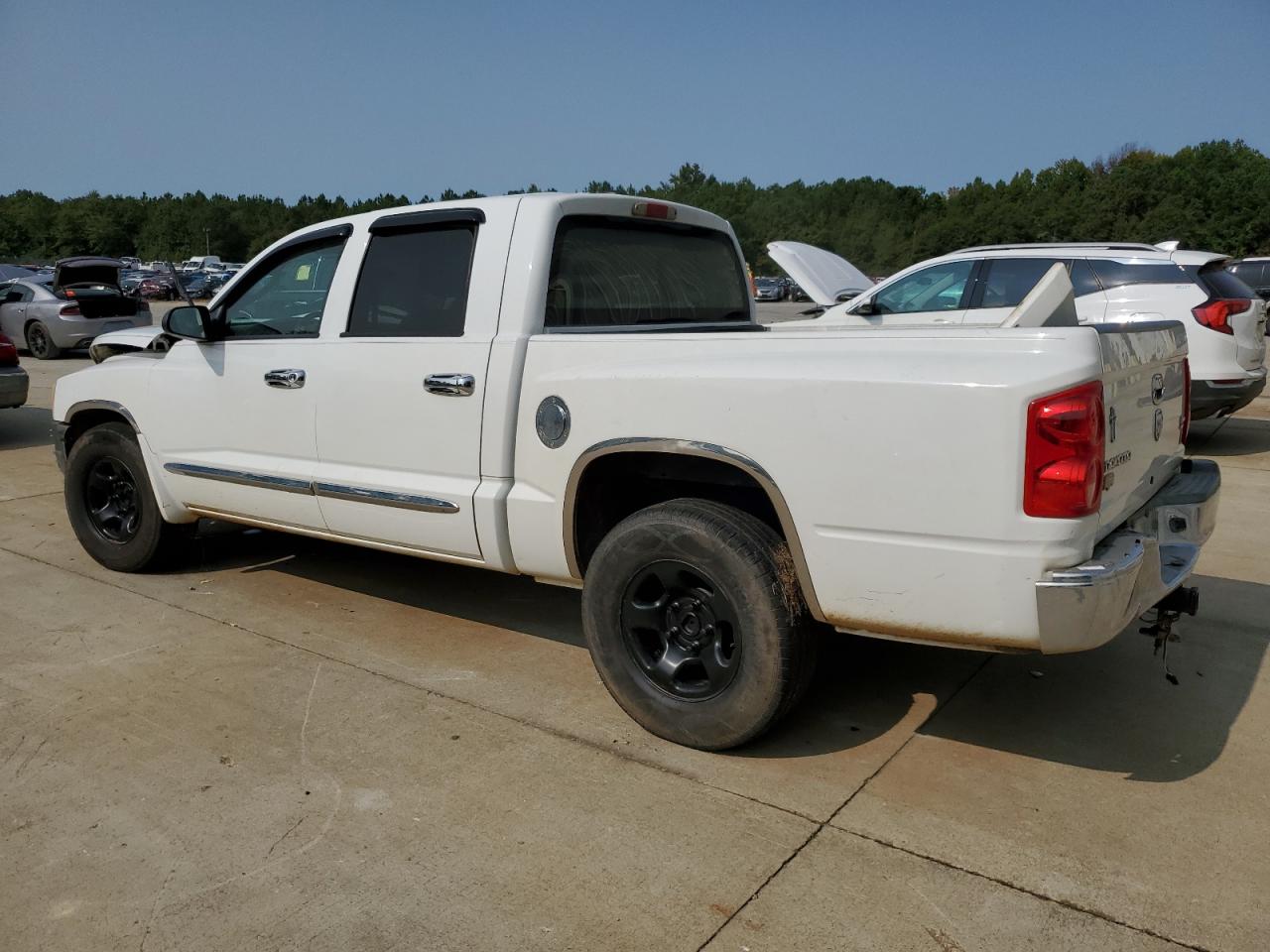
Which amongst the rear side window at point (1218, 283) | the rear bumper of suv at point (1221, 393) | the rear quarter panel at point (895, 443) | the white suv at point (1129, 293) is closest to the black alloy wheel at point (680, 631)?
the rear quarter panel at point (895, 443)

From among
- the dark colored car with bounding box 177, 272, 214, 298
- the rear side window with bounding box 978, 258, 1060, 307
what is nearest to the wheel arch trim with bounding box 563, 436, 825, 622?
the rear side window with bounding box 978, 258, 1060, 307

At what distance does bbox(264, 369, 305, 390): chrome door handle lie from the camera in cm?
455

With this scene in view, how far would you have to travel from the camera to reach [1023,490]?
111 inches

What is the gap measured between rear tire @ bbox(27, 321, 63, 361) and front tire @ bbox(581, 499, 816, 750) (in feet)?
55.6

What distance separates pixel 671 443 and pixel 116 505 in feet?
12.1

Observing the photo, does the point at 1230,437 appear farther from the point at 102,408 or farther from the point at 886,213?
the point at 886,213

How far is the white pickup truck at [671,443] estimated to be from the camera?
2.88m

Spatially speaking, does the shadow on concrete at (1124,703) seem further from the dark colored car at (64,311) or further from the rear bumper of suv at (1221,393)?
the dark colored car at (64,311)

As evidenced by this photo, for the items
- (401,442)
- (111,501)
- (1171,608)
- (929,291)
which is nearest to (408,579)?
(401,442)

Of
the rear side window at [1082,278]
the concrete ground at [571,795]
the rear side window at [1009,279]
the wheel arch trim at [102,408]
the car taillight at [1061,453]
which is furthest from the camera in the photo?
the rear side window at [1082,278]

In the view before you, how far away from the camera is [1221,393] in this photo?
8820 mm

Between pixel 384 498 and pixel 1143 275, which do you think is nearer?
pixel 384 498

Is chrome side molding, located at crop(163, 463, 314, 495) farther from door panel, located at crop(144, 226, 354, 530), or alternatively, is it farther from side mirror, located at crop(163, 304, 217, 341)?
side mirror, located at crop(163, 304, 217, 341)

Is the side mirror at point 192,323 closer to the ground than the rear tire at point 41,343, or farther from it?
farther from it
